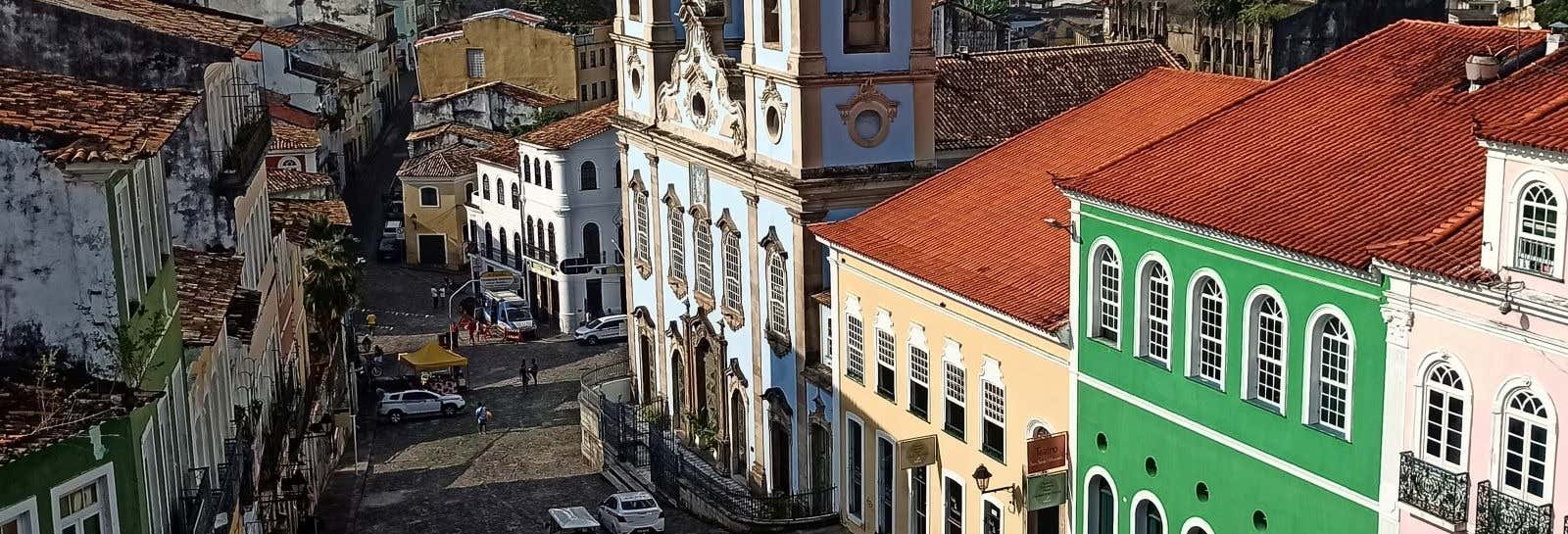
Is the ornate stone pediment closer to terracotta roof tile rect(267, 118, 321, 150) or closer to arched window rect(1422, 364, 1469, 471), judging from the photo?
arched window rect(1422, 364, 1469, 471)

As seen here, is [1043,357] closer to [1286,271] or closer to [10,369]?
[1286,271]

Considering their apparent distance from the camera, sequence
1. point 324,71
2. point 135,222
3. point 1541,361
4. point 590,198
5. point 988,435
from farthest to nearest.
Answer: point 324,71 < point 590,198 < point 988,435 < point 135,222 < point 1541,361

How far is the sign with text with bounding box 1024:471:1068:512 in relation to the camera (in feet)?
97.3

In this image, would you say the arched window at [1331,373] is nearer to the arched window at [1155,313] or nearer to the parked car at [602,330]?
the arched window at [1155,313]

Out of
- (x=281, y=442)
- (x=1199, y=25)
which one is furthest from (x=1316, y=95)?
(x=1199, y=25)

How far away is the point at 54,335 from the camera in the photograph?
20.6m

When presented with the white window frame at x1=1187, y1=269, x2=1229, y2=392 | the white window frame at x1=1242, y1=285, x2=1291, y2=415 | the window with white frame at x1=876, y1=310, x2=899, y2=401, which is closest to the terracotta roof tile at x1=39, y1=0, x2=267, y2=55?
the window with white frame at x1=876, y1=310, x2=899, y2=401

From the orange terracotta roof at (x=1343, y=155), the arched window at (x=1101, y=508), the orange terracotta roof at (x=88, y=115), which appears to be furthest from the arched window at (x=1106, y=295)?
the orange terracotta roof at (x=88, y=115)

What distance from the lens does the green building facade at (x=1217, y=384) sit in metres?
23.1

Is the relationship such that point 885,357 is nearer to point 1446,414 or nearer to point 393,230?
point 1446,414

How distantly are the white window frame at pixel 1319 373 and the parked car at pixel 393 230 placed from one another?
199 ft

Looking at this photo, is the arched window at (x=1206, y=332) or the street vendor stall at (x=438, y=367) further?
the street vendor stall at (x=438, y=367)

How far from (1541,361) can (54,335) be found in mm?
16044

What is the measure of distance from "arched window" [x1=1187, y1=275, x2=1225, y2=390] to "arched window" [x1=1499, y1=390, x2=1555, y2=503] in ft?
15.8
